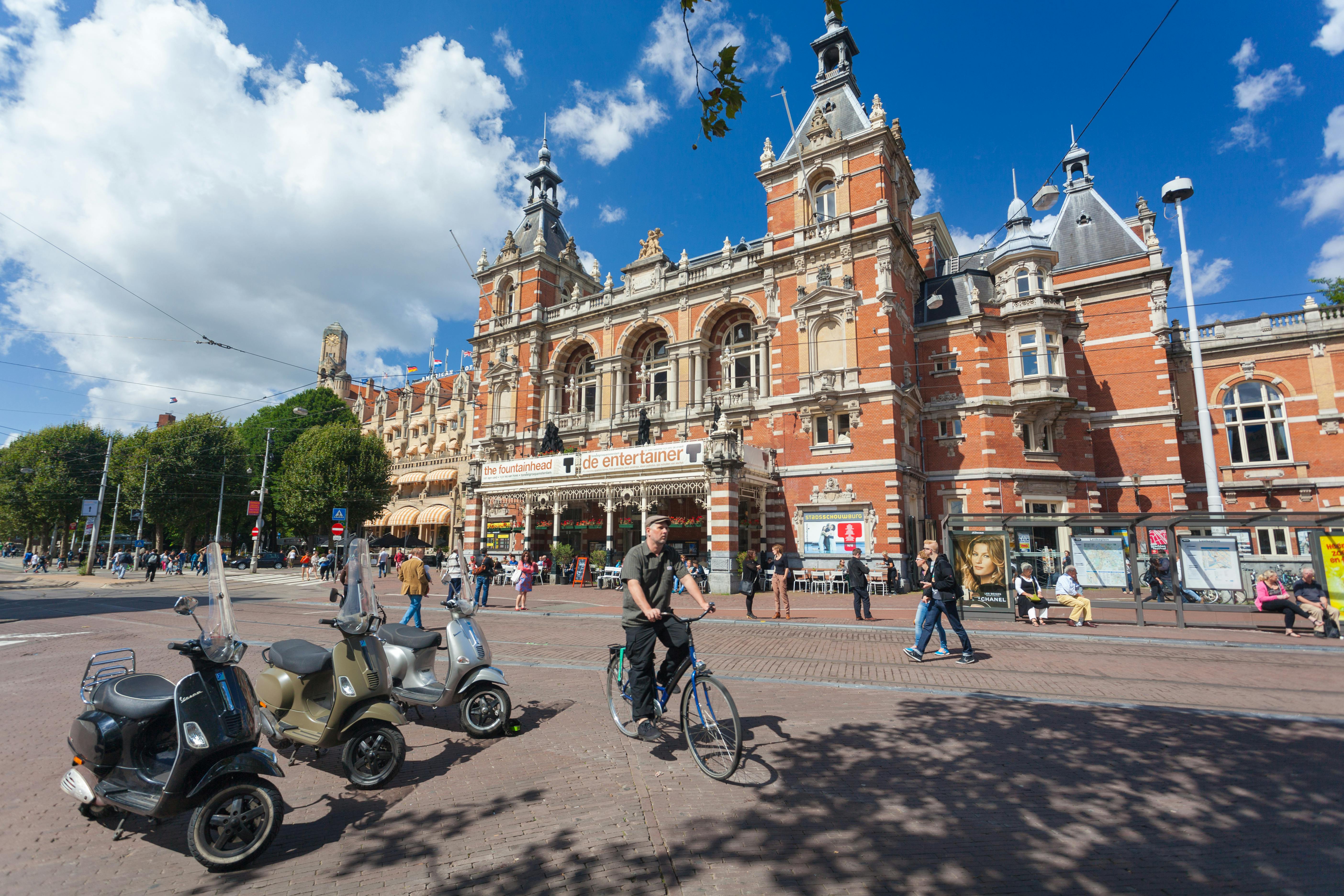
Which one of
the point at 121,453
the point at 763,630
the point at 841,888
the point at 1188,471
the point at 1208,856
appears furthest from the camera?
the point at 121,453

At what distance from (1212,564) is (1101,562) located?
2.10 m

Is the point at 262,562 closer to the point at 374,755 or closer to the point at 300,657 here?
the point at 300,657

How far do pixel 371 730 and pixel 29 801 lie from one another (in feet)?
7.09

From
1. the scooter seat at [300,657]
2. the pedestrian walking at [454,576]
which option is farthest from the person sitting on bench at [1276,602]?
the scooter seat at [300,657]

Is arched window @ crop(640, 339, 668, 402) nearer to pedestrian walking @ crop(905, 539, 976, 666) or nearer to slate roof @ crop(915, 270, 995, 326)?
slate roof @ crop(915, 270, 995, 326)

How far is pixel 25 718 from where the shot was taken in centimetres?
578

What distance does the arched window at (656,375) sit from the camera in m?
30.2

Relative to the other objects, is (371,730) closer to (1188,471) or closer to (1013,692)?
(1013,692)

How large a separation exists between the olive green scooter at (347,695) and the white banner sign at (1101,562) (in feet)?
52.2

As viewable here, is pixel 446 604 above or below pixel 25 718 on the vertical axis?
above

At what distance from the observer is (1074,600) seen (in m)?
13.2

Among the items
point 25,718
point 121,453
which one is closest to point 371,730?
point 25,718

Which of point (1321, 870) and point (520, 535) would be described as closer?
point (1321, 870)

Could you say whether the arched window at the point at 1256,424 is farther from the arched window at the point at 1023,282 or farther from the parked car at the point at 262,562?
the parked car at the point at 262,562
